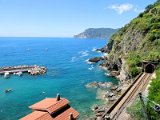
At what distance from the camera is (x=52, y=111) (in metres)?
39.5

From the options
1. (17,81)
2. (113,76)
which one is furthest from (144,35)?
(17,81)

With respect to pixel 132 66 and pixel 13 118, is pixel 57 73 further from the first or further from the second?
pixel 13 118

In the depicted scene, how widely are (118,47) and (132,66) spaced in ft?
137

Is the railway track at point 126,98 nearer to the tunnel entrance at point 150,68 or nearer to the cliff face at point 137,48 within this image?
the tunnel entrance at point 150,68

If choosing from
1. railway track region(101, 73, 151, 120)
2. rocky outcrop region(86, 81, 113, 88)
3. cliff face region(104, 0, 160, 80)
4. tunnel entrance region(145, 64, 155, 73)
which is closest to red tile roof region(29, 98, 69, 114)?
railway track region(101, 73, 151, 120)

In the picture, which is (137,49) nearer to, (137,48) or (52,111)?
(137,48)

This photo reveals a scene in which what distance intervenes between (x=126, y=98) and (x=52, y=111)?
74.0 ft

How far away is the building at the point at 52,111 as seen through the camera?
3859 cm

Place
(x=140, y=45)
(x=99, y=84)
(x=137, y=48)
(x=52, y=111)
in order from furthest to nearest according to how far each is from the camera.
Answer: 1. (x=137, y=48)
2. (x=140, y=45)
3. (x=99, y=84)
4. (x=52, y=111)

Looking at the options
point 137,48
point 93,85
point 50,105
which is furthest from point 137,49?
point 50,105

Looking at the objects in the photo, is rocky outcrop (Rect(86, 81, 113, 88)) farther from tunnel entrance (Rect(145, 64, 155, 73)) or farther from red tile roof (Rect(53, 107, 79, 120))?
red tile roof (Rect(53, 107, 79, 120))

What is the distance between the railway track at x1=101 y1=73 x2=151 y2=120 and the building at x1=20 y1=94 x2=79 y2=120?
590cm

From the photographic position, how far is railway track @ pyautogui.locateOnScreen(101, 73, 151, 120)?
159 feet

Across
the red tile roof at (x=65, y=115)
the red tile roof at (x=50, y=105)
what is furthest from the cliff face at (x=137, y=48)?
the red tile roof at (x=50, y=105)
